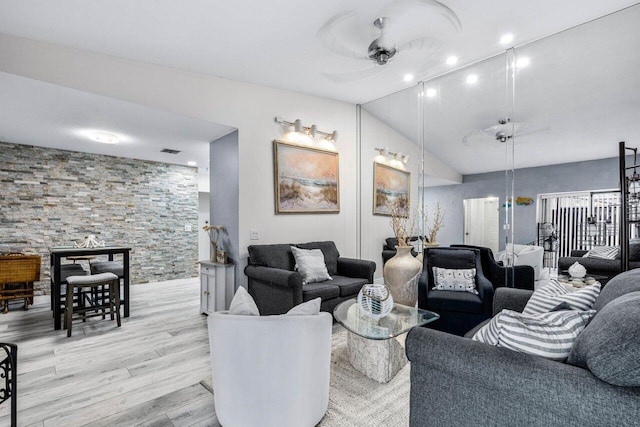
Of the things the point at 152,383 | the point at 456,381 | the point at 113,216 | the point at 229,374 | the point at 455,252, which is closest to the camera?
the point at 456,381

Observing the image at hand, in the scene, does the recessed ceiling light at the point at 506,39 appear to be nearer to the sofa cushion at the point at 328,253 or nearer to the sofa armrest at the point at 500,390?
the sofa cushion at the point at 328,253

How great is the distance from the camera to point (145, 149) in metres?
5.03

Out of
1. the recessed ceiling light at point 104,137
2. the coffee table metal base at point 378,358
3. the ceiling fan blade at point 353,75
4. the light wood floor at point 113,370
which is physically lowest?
the light wood floor at point 113,370

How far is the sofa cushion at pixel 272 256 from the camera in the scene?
3650 mm

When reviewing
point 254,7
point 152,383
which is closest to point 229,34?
point 254,7

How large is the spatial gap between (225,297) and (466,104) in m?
3.77

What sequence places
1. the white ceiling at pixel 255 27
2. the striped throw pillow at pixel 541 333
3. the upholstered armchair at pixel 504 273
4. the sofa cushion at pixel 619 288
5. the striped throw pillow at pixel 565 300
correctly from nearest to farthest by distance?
the striped throw pillow at pixel 541 333 → the sofa cushion at pixel 619 288 → the striped throw pillow at pixel 565 300 → the white ceiling at pixel 255 27 → the upholstered armchair at pixel 504 273

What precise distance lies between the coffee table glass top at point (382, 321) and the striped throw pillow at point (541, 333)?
773 mm

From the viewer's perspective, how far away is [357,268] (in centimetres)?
396

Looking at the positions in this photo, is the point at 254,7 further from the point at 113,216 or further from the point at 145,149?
the point at 113,216

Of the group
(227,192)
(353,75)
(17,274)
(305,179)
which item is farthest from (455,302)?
(17,274)

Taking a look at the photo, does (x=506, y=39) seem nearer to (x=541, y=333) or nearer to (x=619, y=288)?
(x=619, y=288)

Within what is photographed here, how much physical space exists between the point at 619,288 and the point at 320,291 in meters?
2.34

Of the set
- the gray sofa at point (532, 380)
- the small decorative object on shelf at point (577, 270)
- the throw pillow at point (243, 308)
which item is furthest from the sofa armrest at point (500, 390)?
the small decorative object on shelf at point (577, 270)
